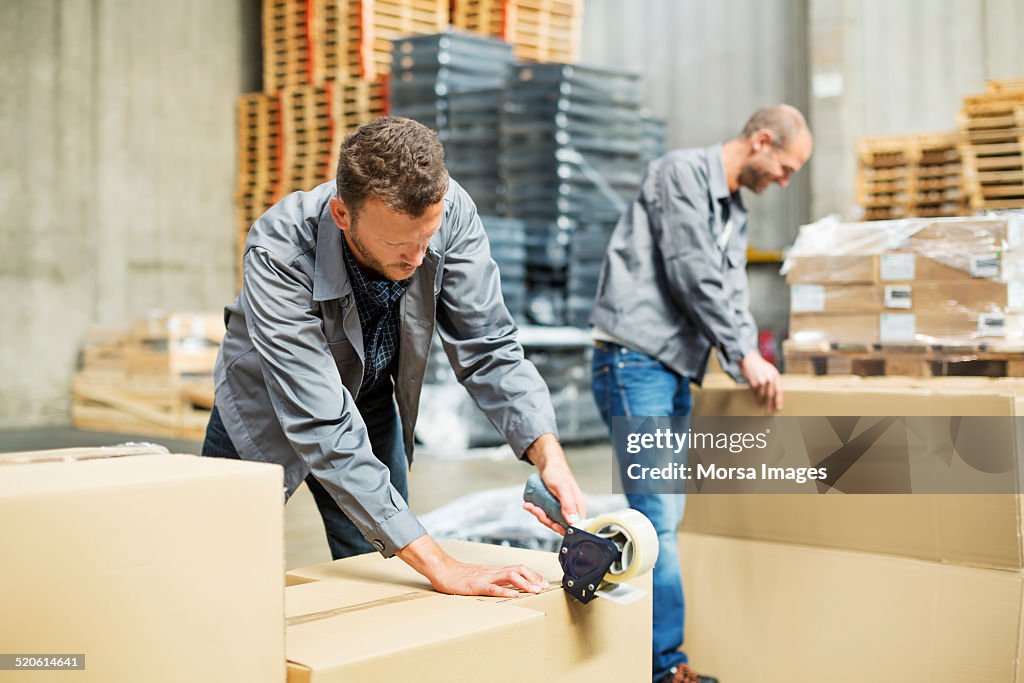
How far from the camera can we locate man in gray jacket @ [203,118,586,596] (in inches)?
73.4

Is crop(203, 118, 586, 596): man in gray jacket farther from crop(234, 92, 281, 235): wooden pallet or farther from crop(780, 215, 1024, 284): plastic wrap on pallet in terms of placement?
crop(234, 92, 281, 235): wooden pallet

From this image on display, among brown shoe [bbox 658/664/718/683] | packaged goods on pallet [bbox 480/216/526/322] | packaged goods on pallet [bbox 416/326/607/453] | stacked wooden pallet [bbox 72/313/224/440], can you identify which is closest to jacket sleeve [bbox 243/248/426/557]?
brown shoe [bbox 658/664/718/683]

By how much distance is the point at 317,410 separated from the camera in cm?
193

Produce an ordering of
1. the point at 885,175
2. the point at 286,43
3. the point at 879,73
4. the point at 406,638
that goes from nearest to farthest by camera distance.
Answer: the point at 406,638 < the point at 885,175 < the point at 879,73 < the point at 286,43

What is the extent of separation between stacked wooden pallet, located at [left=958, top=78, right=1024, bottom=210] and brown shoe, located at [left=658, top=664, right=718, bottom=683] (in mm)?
4336

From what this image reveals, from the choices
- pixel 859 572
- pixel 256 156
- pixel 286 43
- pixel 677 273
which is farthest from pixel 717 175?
pixel 256 156

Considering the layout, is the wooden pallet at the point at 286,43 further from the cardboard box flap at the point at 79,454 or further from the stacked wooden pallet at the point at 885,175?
the cardboard box flap at the point at 79,454

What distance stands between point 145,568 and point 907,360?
8.06 feet

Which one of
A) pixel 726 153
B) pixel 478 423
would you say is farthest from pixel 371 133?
pixel 478 423

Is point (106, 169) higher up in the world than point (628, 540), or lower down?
higher up

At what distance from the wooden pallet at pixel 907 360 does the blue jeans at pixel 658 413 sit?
43cm

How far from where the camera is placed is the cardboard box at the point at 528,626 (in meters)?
1.64

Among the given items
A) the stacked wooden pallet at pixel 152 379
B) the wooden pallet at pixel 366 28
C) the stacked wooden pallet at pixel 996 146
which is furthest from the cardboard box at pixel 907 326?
the wooden pallet at pixel 366 28

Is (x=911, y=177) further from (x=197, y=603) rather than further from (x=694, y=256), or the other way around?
(x=197, y=603)
